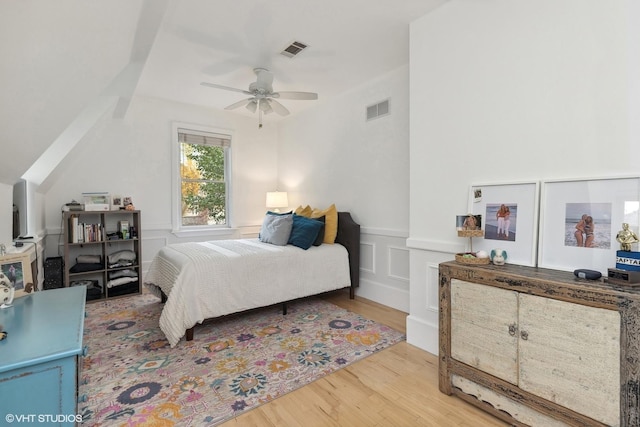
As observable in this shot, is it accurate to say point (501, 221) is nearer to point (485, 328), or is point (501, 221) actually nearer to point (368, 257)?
point (485, 328)

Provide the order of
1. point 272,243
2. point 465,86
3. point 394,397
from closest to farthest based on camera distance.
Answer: point 394,397, point 465,86, point 272,243

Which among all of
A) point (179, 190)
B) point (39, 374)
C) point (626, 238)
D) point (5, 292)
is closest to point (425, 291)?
point (626, 238)

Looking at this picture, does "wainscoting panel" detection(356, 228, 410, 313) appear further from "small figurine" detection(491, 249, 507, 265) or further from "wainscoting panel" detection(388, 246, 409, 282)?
"small figurine" detection(491, 249, 507, 265)

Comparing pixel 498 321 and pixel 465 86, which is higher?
pixel 465 86

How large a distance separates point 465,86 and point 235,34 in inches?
75.6

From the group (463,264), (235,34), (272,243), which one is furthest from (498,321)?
(235,34)

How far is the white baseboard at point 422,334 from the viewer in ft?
7.66

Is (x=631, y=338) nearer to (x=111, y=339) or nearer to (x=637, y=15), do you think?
(x=637, y=15)

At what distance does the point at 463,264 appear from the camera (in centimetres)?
186

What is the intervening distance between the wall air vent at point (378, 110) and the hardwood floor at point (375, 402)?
257cm

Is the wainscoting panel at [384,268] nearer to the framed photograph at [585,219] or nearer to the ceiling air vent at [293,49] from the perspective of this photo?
the framed photograph at [585,219]

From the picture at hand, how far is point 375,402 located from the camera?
1.77m

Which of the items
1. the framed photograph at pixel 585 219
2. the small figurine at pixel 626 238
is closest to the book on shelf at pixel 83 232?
the framed photograph at pixel 585 219

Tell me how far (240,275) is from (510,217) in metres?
2.16
